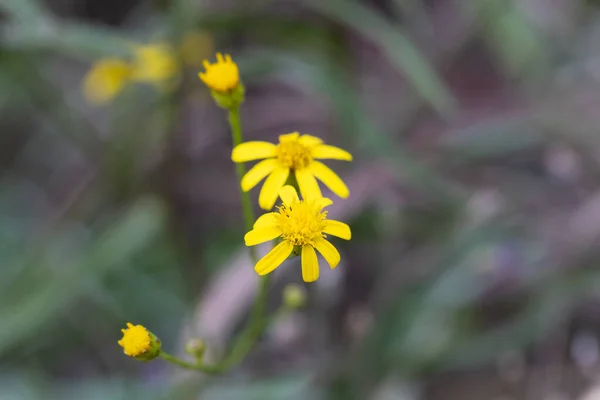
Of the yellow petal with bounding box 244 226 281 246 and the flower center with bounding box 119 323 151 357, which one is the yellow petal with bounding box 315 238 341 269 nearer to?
the yellow petal with bounding box 244 226 281 246

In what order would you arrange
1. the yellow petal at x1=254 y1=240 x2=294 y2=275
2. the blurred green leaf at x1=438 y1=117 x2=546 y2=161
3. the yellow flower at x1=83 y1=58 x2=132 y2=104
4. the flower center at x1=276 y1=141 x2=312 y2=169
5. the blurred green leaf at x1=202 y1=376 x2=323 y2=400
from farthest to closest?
the blurred green leaf at x1=438 y1=117 x2=546 y2=161, the yellow flower at x1=83 y1=58 x2=132 y2=104, the blurred green leaf at x1=202 y1=376 x2=323 y2=400, the flower center at x1=276 y1=141 x2=312 y2=169, the yellow petal at x1=254 y1=240 x2=294 y2=275

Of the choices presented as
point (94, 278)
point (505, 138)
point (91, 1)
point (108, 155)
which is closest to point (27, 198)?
point (108, 155)

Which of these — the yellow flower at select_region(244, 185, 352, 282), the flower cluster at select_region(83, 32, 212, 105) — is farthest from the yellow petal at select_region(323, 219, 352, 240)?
the flower cluster at select_region(83, 32, 212, 105)

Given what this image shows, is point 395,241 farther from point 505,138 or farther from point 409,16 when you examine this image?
point 409,16

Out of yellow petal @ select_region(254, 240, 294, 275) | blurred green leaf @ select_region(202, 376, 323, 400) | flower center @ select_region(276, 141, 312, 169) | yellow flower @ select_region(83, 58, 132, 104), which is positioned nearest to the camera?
yellow petal @ select_region(254, 240, 294, 275)

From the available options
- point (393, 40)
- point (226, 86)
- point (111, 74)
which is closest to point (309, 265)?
point (226, 86)

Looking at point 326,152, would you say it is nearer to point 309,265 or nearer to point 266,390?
point 309,265

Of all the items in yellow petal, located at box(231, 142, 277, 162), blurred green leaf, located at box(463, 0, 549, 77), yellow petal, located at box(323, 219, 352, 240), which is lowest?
yellow petal, located at box(323, 219, 352, 240)
